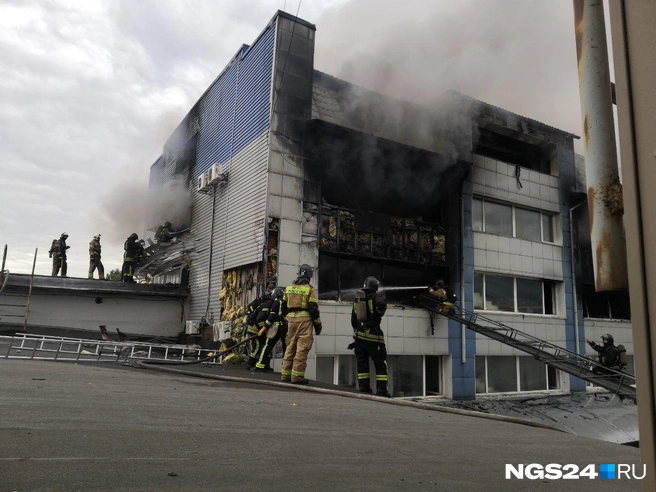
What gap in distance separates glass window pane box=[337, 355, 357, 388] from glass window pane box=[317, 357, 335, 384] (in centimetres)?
15

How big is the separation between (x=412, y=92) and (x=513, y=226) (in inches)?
193

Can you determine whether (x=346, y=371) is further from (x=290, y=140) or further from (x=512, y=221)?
(x=512, y=221)

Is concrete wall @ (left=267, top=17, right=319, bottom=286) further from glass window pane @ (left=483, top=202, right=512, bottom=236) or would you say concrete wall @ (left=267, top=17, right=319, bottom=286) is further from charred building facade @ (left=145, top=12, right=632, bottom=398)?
glass window pane @ (left=483, top=202, right=512, bottom=236)

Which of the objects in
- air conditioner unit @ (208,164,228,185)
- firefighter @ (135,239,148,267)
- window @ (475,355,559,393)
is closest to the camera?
air conditioner unit @ (208,164,228,185)

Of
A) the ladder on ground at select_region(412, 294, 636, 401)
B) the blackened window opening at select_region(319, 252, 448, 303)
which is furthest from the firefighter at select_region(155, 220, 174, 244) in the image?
the ladder on ground at select_region(412, 294, 636, 401)

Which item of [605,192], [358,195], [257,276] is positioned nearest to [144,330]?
[257,276]

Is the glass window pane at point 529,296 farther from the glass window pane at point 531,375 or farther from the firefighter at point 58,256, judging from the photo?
the firefighter at point 58,256

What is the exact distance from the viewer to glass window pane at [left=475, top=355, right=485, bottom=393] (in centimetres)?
1245

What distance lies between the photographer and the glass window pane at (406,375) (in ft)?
37.0

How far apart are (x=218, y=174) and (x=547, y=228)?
968 cm

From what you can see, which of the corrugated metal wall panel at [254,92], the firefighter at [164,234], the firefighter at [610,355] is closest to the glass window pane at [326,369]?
the corrugated metal wall panel at [254,92]

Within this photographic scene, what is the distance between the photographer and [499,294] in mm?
13172

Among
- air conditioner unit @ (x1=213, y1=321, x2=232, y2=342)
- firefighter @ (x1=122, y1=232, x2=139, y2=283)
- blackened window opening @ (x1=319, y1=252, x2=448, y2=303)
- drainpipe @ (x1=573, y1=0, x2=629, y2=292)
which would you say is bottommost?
air conditioner unit @ (x1=213, y1=321, x2=232, y2=342)

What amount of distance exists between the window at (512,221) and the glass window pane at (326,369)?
17.9ft
